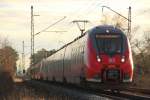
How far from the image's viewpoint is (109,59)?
32500 millimetres

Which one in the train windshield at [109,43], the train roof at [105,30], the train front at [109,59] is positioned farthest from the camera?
the train roof at [105,30]

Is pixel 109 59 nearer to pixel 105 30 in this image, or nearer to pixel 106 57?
pixel 106 57

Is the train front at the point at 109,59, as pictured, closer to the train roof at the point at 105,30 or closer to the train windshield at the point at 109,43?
the train windshield at the point at 109,43

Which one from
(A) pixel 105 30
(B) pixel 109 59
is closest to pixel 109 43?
(A) pixel 105 30

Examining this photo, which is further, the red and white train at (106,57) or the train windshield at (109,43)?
the train windshield at (109,43)

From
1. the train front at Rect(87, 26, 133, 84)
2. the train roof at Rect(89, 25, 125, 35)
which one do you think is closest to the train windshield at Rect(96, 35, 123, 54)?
the train front at Rect(87, 26, 133, 84)

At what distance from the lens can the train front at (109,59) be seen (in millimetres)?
32281

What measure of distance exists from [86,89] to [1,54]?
195 feet

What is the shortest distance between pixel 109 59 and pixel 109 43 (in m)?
1.12

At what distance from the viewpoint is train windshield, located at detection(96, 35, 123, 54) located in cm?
3284

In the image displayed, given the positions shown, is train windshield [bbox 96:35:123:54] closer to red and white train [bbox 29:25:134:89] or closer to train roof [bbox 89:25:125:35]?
red and white train [bbox 29:25:134:89]

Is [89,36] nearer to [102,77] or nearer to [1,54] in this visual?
[102,77]

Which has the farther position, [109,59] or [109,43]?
[109,43]

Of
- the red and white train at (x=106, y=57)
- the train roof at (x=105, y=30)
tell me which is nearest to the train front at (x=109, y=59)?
the red and white train at (x=106, y=57)
